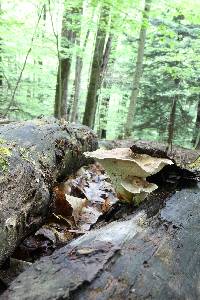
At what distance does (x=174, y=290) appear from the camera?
1.42 meters

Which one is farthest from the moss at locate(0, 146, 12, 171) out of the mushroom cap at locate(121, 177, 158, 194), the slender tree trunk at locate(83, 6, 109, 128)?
the slender tree trunk at locate(83, 6, 109, 128)

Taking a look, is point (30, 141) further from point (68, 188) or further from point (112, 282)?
point (112, 282)

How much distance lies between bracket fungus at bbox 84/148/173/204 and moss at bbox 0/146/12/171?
0.60 metres

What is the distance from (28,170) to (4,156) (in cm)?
24

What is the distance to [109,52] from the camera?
11.2 meters

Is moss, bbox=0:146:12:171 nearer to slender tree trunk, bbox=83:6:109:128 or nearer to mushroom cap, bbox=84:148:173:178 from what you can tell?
mushroom cap, bbox=84:148:173:178

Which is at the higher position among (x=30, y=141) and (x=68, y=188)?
(x=30, y=141)

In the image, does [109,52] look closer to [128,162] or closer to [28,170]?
[28,170]

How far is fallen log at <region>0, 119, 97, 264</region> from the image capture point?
2.12m

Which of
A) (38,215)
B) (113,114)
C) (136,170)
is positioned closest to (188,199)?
(136,170)

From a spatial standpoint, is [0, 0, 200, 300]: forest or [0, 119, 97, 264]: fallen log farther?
[0, 119, 97, 264]: fallen log

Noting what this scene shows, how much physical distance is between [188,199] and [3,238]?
121 centimetres

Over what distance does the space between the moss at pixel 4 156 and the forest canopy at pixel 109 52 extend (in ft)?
10.5

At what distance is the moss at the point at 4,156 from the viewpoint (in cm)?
233
